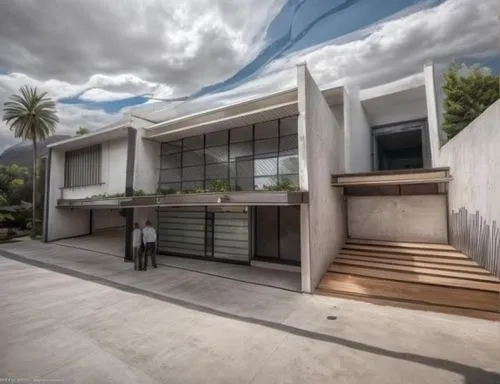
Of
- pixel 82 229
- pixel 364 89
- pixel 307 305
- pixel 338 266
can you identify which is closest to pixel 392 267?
pixel 338 266

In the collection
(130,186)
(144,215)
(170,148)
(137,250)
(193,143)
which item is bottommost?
(137,250)

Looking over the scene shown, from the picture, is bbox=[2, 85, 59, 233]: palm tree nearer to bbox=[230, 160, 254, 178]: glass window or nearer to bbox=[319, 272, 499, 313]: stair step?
bbox=[230, 160, 254, 178]: glass window

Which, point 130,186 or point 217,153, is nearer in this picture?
point 130,186

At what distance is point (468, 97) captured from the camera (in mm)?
11414

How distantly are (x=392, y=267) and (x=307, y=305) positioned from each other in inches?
139

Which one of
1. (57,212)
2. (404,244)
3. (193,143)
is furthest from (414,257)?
(57,212)

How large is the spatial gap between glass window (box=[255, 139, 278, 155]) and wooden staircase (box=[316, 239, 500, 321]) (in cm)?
546

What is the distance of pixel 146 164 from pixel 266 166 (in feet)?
19.8

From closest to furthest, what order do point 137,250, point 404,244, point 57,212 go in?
point 404,244 → point 137,250 → point 57,212

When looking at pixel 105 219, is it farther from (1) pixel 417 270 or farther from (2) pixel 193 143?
(1) pixel 417 270

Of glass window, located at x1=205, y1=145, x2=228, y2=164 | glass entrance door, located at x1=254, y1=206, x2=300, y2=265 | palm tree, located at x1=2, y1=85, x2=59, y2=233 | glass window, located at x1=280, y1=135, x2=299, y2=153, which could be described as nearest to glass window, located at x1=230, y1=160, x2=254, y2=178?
glass window, located at x1=205, y1=145, x2=228, y2=164

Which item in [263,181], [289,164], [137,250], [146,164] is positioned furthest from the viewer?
[146,164]

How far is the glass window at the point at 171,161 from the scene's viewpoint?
40.7ft

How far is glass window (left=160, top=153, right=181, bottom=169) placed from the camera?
12.4 metres
